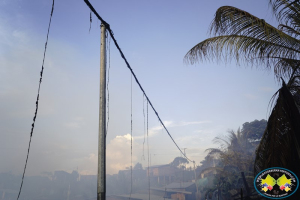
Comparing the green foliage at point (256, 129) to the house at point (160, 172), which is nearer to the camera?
the green foliage at point (256, 129)

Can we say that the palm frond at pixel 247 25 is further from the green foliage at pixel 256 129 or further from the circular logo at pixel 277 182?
the green foliage at pixel 256 129

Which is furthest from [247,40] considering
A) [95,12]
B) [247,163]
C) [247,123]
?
[247,123]

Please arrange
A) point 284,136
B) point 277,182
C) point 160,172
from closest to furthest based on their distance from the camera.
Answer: point 284,136 < point 277,182 < point 160,172

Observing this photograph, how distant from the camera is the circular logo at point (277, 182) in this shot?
350 centimetres

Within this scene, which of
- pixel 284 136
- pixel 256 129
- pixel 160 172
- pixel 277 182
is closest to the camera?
pixel 284 136

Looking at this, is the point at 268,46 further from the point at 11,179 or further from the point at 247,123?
the point at 11,179

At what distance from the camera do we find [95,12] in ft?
14.9

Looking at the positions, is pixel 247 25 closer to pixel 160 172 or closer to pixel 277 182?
pixel 277 182

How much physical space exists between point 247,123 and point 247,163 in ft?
80.9

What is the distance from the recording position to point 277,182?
12.8 feet

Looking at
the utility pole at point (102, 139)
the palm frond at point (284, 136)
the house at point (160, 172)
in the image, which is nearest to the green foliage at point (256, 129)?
the house at point (160, 172)

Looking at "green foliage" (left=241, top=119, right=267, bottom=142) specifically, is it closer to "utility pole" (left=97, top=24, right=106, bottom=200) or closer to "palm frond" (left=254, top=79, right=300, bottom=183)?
"palm frond" (left=254, top=79, right=300, bottom=183)

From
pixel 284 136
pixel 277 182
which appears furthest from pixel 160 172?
pixel 284 136

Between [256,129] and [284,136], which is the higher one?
[256,129]
